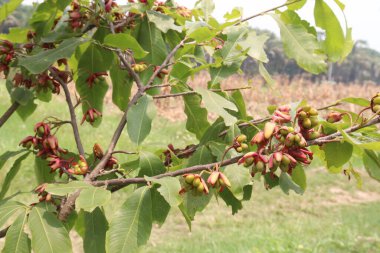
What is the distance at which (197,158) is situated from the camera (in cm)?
110

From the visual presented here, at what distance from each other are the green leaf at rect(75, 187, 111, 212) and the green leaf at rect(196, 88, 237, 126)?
0.27 m

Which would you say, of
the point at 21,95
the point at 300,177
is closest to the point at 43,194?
the point at 21,95

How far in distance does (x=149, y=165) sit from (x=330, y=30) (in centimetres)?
53

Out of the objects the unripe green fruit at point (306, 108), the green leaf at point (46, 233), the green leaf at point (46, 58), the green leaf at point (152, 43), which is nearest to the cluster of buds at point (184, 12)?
the green leaf at point (152, 43)

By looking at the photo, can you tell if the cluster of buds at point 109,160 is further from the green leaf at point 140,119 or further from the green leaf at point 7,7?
the green leaf at point 7,7

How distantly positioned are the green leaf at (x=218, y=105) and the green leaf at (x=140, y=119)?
12 centimetres

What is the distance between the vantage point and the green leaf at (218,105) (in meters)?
0.95

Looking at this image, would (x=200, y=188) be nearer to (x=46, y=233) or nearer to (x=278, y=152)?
(x=278, y=152)

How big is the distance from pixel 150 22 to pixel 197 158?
16.8 inches

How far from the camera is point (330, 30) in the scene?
108 centimetres

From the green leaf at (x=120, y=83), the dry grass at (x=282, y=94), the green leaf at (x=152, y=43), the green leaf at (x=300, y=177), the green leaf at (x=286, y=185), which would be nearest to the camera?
the green leaf at (x=286, y=185)

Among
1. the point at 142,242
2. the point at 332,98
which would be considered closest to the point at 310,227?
the point at 142,242

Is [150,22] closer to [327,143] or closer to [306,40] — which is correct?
[306,40]

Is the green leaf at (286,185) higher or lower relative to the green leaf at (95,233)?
higher
